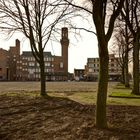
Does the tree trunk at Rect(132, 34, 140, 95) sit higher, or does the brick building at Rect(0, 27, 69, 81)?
the brick building at Rect(0, 27, 69, 81)

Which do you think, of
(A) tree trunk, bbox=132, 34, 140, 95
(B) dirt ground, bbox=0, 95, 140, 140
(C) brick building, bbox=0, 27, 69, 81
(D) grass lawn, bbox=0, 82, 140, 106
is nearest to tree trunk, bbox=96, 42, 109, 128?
(B) dirt ground, bbox=0, 95, 140, 140

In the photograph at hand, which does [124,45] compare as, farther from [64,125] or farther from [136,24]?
[64,125]

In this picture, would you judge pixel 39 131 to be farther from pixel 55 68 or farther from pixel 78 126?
pixel 55 68

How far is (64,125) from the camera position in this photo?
38.8 feet

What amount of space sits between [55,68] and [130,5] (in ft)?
475

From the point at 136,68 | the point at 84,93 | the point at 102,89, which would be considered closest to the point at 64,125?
the point at 102,89

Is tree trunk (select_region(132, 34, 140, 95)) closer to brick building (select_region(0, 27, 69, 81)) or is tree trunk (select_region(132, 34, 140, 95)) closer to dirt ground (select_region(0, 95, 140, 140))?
dirt ground (select_region(0, 95, 140, 140))

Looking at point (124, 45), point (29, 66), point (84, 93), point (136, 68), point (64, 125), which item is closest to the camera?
point (64, 125)

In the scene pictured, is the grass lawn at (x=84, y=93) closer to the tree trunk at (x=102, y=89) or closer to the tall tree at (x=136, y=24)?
the tall tree at (x=136, y=24)

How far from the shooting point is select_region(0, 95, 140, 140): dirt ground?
10133 mm

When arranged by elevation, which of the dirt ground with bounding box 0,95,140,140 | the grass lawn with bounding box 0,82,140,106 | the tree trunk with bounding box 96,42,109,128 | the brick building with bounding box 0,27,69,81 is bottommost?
the dirt ground with bounding box 0,95,140,140

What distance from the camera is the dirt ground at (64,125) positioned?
1013 cm

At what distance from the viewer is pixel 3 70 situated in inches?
5925

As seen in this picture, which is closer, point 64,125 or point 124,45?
point 64,125
